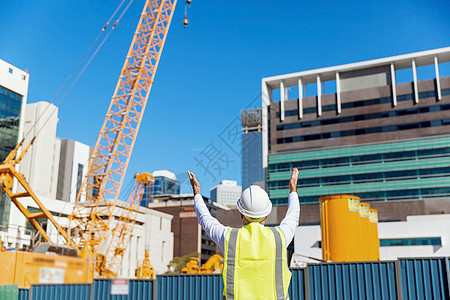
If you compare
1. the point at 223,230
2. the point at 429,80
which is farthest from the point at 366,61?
the point at 223,230

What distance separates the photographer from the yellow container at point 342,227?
33188 mm

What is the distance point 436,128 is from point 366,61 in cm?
1800

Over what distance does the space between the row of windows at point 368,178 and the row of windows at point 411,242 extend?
17186mm

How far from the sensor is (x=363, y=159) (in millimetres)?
77500

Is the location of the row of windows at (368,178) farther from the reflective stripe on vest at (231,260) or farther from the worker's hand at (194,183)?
the reflective stripe on vest at (231,260)

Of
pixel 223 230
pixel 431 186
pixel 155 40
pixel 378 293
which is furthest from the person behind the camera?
pixel 431 186

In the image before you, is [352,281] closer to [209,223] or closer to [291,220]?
[291,220]

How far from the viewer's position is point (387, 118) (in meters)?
81.1

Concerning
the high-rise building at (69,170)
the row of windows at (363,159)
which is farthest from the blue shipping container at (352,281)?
the high-rise building at (69,170)

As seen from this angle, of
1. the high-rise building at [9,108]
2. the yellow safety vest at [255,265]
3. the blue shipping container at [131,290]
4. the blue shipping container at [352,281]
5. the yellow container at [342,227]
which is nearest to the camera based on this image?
the yellow safety vest at [255,265]

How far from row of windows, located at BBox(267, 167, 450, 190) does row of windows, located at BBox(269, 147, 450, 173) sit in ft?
6.52

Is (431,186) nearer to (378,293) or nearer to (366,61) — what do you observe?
(366,61)

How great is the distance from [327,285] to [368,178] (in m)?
62.9

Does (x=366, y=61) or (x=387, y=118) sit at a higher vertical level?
(x=366, y=61)
